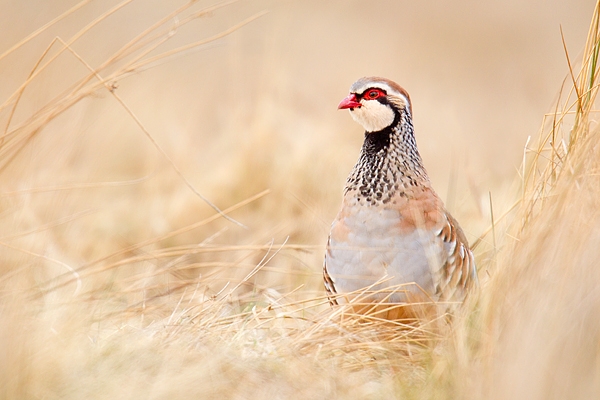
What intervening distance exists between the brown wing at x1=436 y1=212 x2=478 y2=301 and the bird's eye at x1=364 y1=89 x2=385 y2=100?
72 centimetres

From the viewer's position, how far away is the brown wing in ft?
12.1

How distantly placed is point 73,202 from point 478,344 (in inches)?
119

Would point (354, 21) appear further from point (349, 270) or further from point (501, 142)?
point (349, 270)

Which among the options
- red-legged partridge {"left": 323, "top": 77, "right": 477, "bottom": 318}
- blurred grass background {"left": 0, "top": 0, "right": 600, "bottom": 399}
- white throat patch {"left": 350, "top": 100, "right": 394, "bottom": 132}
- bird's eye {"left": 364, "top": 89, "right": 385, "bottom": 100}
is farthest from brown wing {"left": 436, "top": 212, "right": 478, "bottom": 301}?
bird's eye {"left": 364, "top": 89, "right": 385, "bottom": 100}

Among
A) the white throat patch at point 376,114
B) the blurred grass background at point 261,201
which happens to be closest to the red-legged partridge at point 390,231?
the white throat patch at point 376,114

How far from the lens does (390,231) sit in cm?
377

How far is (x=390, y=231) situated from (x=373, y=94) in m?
0.75

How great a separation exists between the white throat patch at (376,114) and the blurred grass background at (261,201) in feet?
2.27

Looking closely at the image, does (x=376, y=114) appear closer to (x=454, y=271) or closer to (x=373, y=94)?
(x=373, y=94)

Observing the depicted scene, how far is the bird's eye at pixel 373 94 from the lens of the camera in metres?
4.12

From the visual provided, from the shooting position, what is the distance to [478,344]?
274cm

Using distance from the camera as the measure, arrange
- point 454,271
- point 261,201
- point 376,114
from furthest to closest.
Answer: point 261,201, point 376,114, point 454,271

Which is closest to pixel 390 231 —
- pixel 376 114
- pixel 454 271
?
pixel 454 271

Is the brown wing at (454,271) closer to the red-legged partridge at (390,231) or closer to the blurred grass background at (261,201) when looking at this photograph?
the red-legged partridge at (390,231)
